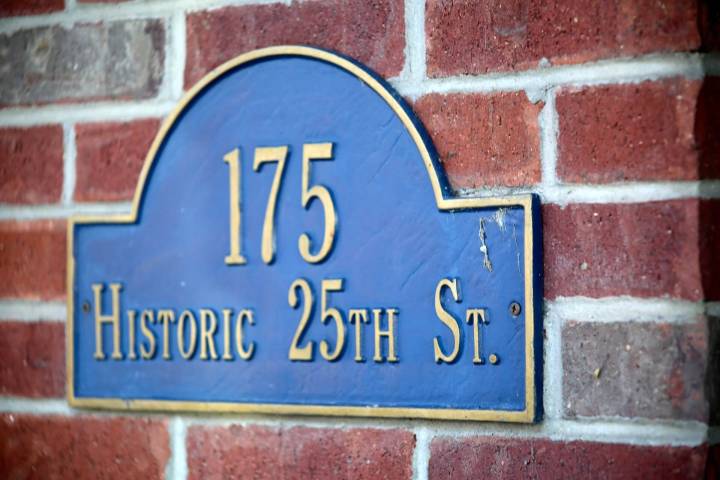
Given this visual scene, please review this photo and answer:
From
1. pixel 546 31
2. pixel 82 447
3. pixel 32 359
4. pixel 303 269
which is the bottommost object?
pixel 82 447

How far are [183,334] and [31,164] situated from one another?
12.1 inches

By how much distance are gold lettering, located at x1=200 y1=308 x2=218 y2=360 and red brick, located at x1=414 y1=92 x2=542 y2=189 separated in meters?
0.32

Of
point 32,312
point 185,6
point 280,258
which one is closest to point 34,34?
point 185,6

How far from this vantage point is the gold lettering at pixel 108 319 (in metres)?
1.29

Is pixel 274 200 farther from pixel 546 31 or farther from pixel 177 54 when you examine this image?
pixel 546 31

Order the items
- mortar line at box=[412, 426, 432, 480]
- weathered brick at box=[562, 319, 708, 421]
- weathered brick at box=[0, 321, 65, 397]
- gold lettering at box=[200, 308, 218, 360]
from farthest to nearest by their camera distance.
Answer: weathered brick at box=[0, 321, 65, 397]
gold lettering at box=[200, 308, 218, 360]
mortar line at box=[412, 426, 432, 480]
weathered brick at box=[562, 319, 708, 421]

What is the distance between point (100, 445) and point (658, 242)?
690 millimetres

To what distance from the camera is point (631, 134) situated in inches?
41.5

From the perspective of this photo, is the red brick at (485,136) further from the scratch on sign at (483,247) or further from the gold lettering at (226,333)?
the gold lettering at (226,333)

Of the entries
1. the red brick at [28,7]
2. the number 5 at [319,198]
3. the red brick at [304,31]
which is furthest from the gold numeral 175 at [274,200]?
the red brick at [28,7]

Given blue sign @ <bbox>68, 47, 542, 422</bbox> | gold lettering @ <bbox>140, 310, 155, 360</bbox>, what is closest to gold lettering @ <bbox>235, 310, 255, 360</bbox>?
blue sign @ <bbox>68, 47, 542, 422</bbox>

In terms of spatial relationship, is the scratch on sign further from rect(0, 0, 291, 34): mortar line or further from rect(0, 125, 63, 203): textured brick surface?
rect(0, 125, 63, 203): textured brick surface

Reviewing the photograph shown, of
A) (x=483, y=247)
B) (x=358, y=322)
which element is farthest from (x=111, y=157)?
(x=483, y=247)

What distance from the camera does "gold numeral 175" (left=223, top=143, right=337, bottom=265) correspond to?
118 centimetres
